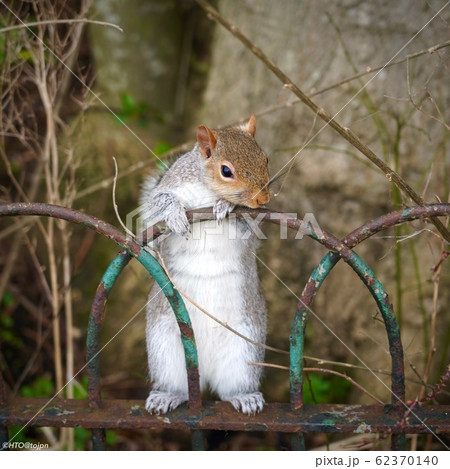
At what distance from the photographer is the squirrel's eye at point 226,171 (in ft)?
5.39

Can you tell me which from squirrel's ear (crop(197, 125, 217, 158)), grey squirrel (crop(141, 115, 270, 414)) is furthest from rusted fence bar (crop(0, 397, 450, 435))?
squirrel's ear (crop(197, 125, 217, 158))

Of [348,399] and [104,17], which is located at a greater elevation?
[104,17]

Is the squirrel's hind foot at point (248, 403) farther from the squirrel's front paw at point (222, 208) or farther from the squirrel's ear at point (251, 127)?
the squirrel's ear at point (251, 127)

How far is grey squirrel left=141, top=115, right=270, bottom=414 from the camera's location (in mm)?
1664

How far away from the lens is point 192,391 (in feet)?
4.36

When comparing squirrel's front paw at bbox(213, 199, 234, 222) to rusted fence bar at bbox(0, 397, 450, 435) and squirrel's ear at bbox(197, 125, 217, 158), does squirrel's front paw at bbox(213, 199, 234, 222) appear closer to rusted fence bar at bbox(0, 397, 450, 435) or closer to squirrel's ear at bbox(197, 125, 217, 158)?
squirrel's ear at bbox(197, 125, 217, 158)

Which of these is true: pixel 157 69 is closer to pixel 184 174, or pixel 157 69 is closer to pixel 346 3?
pixel 346 3

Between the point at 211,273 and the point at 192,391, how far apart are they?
43 cm

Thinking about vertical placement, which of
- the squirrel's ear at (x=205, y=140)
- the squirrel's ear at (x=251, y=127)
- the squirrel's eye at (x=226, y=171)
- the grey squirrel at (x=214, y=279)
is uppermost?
the squirrel's ear at (x=251, y=127)

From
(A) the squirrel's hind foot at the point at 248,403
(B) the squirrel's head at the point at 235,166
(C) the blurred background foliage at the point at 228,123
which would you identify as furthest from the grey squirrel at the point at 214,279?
(C) the blurred background foliage at the point at 228,123
